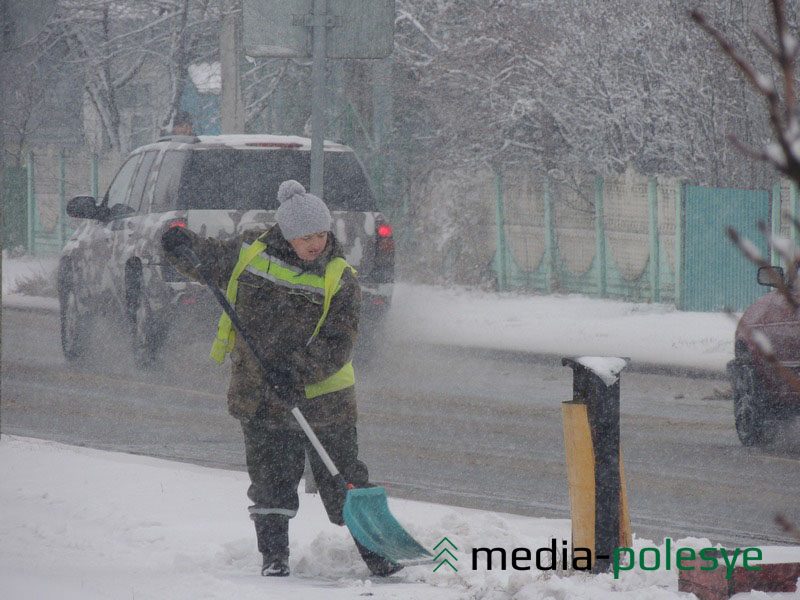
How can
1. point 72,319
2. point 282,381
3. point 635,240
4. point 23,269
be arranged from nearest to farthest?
point 282,381
point 72,319
point 635,240
point 23,269

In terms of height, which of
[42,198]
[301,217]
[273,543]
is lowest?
[273,543]

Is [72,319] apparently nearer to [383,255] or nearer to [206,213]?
[206,213]

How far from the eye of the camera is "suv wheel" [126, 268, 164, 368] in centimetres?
1244

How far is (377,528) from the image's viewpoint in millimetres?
5352

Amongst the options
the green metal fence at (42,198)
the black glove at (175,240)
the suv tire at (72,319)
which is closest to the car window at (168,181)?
the suv tire at (72,319)

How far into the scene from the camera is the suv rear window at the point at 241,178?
12.1 m

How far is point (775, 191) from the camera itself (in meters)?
18.8

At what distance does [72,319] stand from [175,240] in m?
9.09

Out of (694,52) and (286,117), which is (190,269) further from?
(286,117)

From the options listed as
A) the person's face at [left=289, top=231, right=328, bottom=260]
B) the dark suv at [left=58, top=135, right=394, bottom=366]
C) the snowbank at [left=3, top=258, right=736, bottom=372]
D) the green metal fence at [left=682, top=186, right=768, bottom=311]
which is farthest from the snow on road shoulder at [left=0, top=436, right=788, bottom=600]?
the green metal fence at [left=682, top=186, right=768, bottom=311]

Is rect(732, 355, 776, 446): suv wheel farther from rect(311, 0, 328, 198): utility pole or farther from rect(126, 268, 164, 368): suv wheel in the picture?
rect(126, 268, 164, 368): suv wheel

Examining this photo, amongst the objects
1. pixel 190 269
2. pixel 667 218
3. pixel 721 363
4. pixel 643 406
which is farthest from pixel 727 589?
pixel 667 218

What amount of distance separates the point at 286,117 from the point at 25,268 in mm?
6743

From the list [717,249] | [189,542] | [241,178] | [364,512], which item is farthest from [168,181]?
[717,249]
